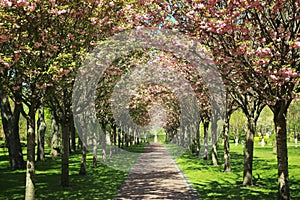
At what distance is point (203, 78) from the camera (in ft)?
66.0

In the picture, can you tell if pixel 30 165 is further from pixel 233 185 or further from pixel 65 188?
pixel 233 185

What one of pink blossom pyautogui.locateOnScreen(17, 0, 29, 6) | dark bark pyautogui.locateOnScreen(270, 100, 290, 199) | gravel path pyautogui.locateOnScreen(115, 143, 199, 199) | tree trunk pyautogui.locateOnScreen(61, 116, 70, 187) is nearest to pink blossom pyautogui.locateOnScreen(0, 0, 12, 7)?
pink blossom pyautogui.locateOnScreen(17, 0, 29, 6)

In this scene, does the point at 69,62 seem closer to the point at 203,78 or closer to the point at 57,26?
the point at 57,26

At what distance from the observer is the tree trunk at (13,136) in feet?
81.4

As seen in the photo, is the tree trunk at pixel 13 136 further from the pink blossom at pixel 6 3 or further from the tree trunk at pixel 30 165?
the pink blossom at pixel 6 3

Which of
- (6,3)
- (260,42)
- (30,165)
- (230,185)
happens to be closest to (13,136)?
(30,165)

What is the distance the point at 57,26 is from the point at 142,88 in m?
16.3

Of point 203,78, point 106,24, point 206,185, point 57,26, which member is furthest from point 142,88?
point 57,26

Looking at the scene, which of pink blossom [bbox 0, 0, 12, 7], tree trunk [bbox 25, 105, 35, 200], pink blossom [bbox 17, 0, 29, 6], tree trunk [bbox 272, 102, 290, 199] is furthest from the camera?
tree trunk [bbox 25, 105, 35, 200]

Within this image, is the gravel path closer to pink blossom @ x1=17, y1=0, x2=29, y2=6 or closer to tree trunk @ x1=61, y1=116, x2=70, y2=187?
tree trunk @ x1=61, y1=116, x2=70, y2=187

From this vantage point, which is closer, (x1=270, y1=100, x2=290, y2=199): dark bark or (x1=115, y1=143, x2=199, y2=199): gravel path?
(x1=270, y1=100, x2=290, y2=199): dark bark

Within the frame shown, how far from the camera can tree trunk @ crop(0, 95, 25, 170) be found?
81.4 ft

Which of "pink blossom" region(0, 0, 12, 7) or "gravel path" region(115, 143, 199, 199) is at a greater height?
"pink blossom" region(0, 0, 12, 7)

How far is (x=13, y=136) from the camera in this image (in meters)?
25.0
